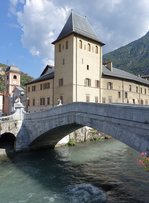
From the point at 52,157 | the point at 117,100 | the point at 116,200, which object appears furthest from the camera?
the point at 117,100

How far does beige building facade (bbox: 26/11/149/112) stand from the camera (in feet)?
116

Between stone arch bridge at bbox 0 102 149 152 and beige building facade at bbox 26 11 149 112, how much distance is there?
419 inches

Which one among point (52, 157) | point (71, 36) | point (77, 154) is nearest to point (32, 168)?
point (52, 157)

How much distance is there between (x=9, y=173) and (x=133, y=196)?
9.43 meters

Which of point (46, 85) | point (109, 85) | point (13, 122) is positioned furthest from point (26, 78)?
point (13, 122)

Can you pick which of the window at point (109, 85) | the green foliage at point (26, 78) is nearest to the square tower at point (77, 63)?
the window at point (109, 85)

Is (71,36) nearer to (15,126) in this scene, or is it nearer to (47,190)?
(15,126)

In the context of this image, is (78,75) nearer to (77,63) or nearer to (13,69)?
(77,63)

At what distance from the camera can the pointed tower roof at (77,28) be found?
36.0 meters

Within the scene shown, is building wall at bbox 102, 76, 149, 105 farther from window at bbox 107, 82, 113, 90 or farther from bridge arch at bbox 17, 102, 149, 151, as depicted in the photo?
bridge arch at bbox 17, 102, 149, 151

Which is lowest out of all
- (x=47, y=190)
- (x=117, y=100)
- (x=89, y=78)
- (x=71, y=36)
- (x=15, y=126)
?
(x=47, y=190)

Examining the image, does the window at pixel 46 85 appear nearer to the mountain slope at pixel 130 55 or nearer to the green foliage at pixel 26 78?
the green foliage at pixel 26 78

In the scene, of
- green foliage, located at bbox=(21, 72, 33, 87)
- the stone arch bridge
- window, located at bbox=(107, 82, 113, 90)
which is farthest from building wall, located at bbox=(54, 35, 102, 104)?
green foliage, located at bbox=(21, 72, 33, 87)

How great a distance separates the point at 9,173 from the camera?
59.3ft
